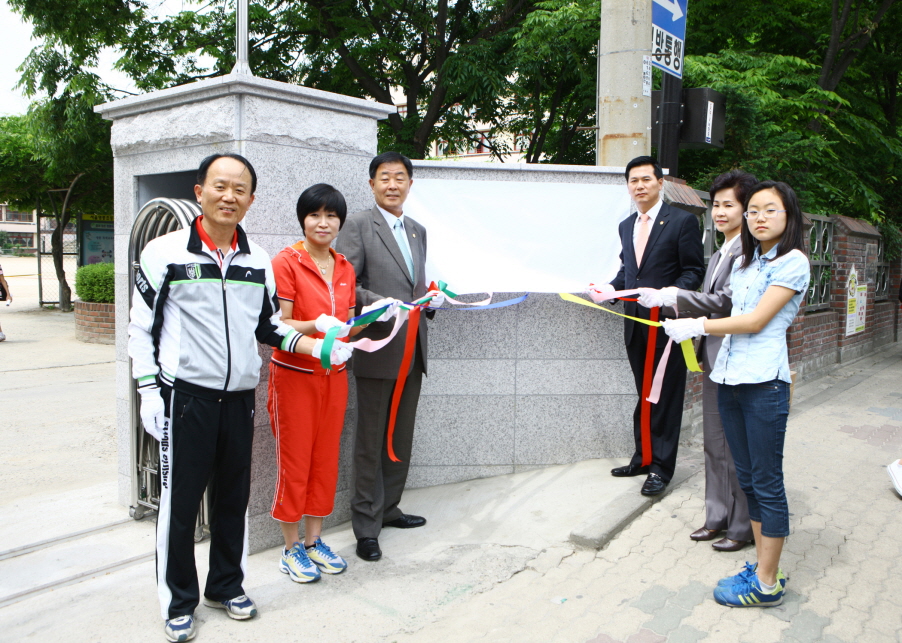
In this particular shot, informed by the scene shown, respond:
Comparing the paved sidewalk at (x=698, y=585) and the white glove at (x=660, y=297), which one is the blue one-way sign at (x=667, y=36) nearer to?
the white glove at (x=660, y=297)

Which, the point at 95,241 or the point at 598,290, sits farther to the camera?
the point at 95,241

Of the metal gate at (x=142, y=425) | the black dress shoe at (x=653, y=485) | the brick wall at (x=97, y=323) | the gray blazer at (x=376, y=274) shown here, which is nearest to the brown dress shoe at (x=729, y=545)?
the black dress shoe at (x=653, y=485)

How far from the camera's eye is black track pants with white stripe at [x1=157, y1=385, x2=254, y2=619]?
2.99 meters

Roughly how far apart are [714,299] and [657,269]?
2.77 ft

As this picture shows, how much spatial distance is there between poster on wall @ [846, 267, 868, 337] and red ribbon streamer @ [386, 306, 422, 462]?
8741 millimetres

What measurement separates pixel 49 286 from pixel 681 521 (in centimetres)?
3028

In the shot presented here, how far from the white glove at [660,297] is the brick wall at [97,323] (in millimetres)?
10867

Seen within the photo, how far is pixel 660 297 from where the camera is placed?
3.92 meters

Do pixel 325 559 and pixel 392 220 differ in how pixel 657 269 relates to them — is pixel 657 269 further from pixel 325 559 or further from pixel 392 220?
pixel 325 559

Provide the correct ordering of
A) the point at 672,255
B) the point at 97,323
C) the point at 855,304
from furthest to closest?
the point at 97,323 < the point at 855,304 < the point at 672,255

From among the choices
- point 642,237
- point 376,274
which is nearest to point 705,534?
point 642,237

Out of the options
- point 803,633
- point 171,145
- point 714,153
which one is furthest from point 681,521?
point 714,153

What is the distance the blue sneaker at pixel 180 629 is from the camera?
3014 mm

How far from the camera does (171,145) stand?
4.05 metres
